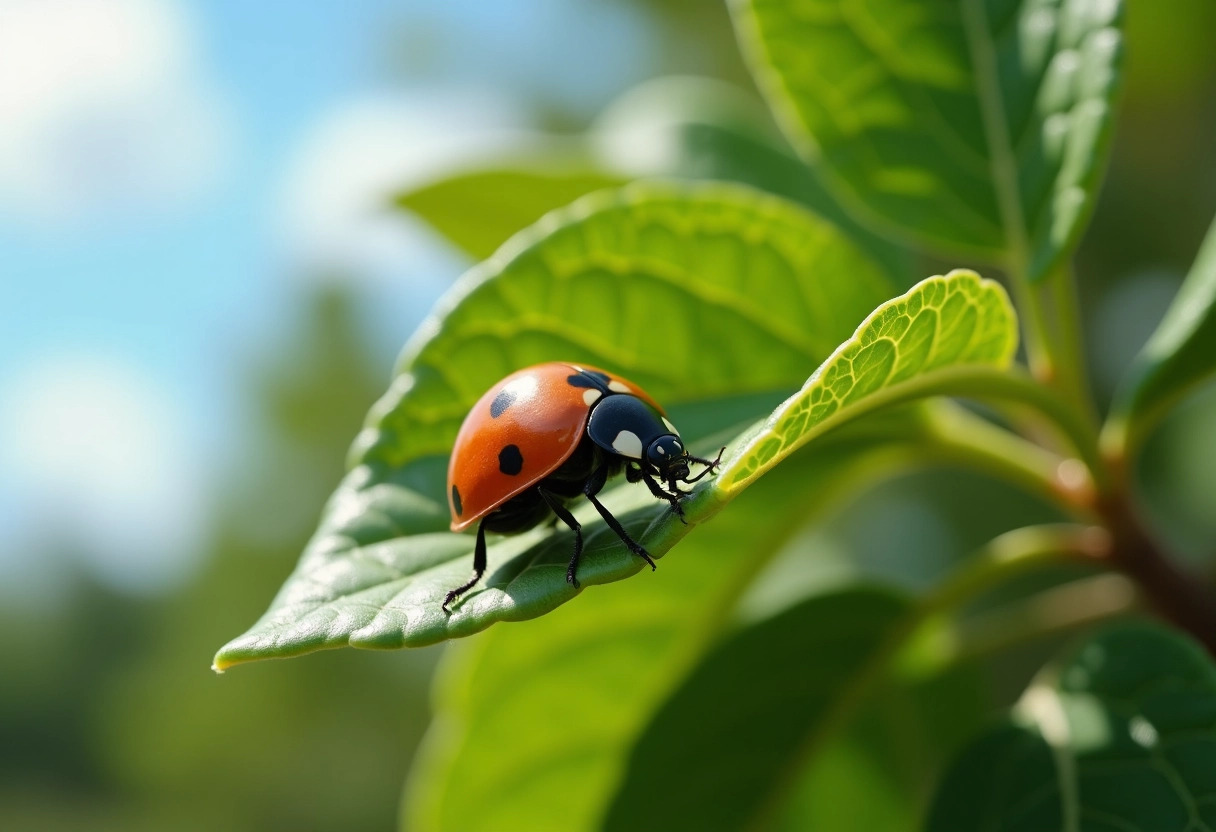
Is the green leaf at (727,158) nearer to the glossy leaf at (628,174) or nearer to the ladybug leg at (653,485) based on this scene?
the glossy leaf at (628,174)

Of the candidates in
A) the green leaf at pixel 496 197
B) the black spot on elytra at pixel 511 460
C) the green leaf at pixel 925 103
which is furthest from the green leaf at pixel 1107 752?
the green leaf at pixel 496 197

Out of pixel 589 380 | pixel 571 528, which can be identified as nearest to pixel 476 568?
pixel 571 528

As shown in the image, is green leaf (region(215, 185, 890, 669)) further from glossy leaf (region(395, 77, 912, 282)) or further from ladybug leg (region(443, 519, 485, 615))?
glossy leaf (region(395, 77, 912, 282))

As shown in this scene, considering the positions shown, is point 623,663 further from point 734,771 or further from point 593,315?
point 593,315

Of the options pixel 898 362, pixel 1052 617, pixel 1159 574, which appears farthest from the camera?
pixel 1052 617

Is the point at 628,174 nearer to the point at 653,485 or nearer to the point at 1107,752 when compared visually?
the point at 653,485

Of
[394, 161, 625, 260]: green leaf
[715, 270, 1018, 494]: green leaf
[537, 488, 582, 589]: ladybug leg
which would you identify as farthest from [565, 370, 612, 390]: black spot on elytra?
[394, 161, 625, 260]: green leaf
